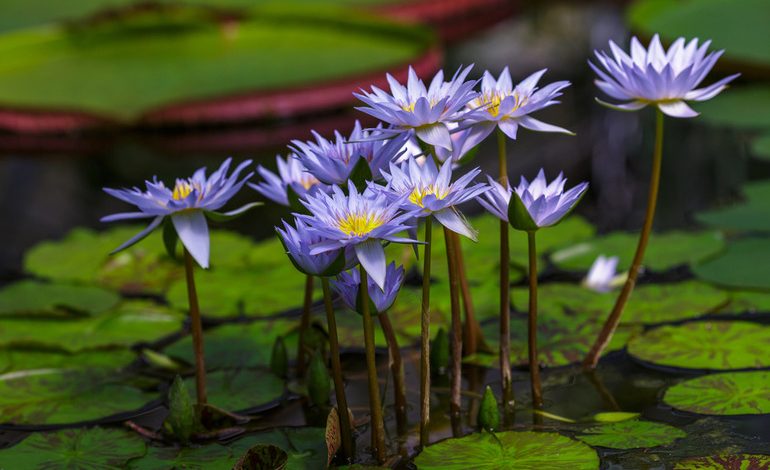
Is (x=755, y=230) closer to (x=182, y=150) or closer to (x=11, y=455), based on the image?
(x=11, y=455)

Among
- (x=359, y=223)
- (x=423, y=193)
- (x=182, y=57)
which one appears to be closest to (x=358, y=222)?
(x=359, y=223)

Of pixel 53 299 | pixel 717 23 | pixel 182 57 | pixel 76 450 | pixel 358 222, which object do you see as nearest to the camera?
pixel 358 222

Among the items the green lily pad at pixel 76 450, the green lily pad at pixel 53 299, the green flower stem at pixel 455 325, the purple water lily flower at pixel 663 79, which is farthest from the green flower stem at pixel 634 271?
the green lily pad at pixel 53 299

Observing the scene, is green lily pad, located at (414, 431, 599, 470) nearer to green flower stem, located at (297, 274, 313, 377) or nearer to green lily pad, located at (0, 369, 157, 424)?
green flower stem, located at (297, 274, 313, 377)

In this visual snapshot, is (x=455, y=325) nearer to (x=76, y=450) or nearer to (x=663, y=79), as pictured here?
(x=663, y=79)

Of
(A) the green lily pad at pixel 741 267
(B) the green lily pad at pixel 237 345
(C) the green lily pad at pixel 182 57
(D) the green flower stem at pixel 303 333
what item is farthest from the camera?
(C) the green lily pad at pixel 182 57

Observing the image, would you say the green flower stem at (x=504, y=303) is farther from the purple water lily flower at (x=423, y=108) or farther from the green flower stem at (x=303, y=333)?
the green flower stem at (x=303, y=333)
